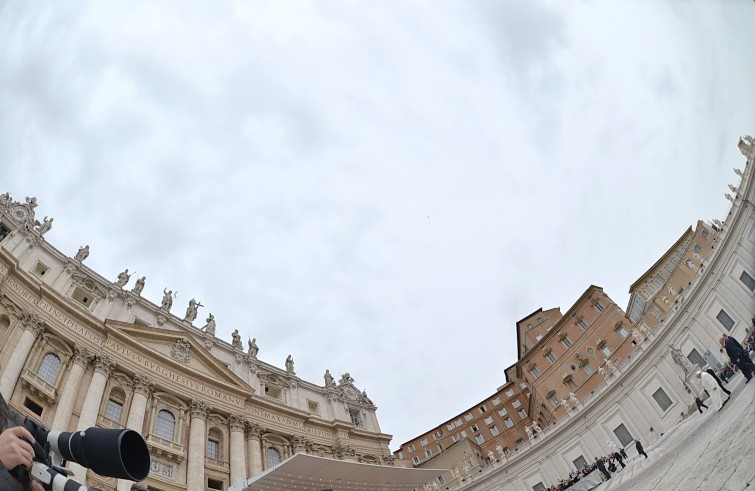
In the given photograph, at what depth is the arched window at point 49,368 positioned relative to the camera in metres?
24.1

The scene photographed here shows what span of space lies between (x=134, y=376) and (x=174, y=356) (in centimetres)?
396

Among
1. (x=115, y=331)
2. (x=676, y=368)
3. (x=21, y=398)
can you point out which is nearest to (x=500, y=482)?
(x=676, y=368)

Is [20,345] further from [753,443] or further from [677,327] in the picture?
[677,327]

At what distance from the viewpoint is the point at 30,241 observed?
2850 cm

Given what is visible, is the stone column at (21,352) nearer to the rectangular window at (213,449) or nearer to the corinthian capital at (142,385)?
the corinthian capital at (142,385)

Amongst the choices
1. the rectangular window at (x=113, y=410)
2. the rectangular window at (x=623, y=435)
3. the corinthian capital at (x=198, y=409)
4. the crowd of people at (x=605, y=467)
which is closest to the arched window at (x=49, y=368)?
the rectangular window at (x=113, y=410)

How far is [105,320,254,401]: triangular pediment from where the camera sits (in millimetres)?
28656

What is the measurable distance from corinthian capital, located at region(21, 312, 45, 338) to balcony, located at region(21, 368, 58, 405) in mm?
2341

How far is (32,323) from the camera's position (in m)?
24.2

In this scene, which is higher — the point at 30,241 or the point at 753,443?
the point at 30,241

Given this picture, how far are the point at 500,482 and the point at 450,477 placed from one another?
1365 centimetres

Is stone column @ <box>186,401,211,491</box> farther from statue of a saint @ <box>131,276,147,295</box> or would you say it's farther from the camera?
the camera

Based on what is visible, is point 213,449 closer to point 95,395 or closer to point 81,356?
point 95,395

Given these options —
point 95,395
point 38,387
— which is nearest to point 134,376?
point 95,395
